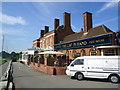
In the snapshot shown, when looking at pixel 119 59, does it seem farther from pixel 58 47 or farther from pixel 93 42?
pixel 58 47

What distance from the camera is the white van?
10609 mm

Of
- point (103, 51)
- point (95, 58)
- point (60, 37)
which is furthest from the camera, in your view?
point (60, 37)

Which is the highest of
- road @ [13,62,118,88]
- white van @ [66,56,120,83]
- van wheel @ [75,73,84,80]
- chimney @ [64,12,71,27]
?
chimney @ [64,12,71,27]

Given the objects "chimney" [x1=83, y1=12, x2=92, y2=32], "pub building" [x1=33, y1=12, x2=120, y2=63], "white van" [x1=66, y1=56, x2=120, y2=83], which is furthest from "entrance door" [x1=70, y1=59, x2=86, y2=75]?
"chimney" [x1=83, y1=12, x2=92, y2=32]

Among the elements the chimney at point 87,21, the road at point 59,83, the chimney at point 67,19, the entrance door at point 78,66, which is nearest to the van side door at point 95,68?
the entrance door at point 78,66

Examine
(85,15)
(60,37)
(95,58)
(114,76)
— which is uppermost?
(85,15)

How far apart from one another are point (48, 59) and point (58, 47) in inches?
480

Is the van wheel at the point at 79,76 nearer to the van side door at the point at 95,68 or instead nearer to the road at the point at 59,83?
the road at the point at 59,83

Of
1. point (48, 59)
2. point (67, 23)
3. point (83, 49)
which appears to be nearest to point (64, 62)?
point (48, 59)

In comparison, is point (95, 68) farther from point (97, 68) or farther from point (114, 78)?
point (114, 78)

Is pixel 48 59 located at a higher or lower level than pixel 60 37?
lower

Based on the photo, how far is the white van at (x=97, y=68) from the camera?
10.6 meters

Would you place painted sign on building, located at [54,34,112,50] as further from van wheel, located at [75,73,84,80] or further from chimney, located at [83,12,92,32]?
van wheel, located at [75,73,84,80]

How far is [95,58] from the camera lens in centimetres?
1147
